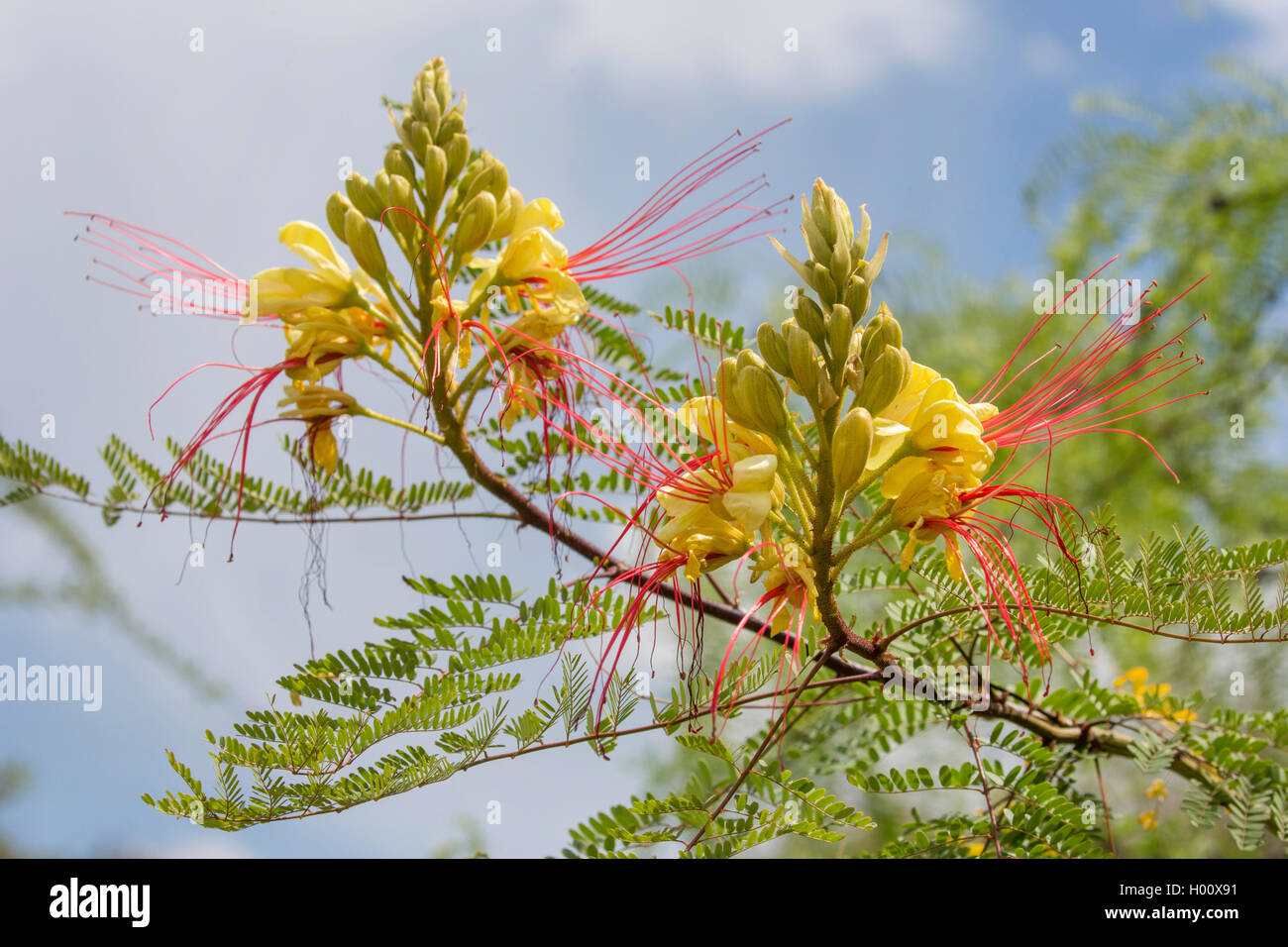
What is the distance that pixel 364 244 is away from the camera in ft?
4.90

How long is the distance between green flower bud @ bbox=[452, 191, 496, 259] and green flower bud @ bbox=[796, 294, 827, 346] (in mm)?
629

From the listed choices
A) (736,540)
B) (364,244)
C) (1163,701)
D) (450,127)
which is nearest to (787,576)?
(736,540)

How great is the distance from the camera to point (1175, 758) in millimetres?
1648

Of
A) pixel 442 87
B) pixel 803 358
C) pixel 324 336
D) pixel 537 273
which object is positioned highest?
pixel 442 87

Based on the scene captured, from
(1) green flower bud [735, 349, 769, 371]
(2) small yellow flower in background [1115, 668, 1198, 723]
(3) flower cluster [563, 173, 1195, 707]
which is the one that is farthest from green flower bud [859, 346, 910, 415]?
(2) small yellow flower in background [1115, 668, 1198, 723]

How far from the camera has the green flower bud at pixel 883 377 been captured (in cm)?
105

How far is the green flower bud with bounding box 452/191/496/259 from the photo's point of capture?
148 centimetres

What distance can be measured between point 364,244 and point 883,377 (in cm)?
88

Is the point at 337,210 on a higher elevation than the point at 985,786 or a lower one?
higher

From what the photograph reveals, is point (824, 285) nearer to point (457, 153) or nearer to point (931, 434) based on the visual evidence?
point (931, 434)

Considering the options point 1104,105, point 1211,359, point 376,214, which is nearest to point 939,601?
point 376,214

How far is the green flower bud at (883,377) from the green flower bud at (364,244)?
83 cm

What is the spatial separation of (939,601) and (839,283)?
0.59 metres
